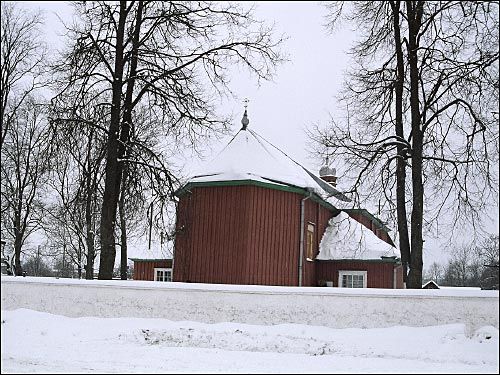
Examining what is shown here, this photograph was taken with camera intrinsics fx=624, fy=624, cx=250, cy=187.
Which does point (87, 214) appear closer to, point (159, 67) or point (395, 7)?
point (159, 67)

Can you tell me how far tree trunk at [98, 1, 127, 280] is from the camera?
2097 centimetres

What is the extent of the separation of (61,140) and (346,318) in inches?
424

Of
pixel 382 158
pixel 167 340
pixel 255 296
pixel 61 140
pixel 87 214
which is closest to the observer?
pixel 167 340

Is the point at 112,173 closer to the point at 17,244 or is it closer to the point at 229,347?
the point at 229,347

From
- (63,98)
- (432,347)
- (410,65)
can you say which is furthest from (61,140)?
(432,347)

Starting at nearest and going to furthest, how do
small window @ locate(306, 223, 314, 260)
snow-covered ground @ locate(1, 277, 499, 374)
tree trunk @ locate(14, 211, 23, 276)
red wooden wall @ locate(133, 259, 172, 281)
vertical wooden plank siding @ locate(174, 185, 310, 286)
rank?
snow-covered ground @ locate(1, 277, 499, 374) < vertical wooden plank siding @ locate(174, 185, 310, 286) < small window @ locate(306, 223, 314, 260) < red wooden wall @ locate(133, 259, 172, 281) < tree trunk @ locate(14, 211, 23, 276)

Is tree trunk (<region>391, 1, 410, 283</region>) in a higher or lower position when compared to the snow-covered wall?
higher

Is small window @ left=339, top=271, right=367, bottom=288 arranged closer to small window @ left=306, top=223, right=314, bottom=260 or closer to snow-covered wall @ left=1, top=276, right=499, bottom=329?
small window @ left=306, top=223, right=314, bottom=260

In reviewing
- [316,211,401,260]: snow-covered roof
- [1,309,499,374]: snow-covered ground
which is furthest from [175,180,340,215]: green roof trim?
[1,309,499,374]: snow-covered ground

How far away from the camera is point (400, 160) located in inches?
740

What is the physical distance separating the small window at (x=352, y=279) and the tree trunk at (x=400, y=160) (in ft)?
21.4

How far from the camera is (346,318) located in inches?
625

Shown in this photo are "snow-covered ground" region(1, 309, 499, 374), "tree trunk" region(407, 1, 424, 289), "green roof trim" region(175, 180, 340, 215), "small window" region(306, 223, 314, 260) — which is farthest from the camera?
"small window" region(306, 223, 314, 260)

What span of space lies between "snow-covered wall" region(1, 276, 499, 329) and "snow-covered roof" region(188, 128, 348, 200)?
622 cm
